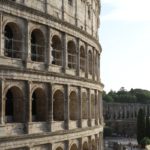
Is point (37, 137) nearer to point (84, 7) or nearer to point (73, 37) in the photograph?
point (73, 37)

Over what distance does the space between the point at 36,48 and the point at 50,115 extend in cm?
370

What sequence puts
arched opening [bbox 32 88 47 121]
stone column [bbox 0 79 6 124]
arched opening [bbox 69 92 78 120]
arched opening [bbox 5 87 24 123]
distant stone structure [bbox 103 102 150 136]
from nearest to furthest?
1. stone column [bbox 0 79 6 124]
2. arched opening [bbox 5 87 24 123]
3. arched opening [bbox 32 88 47 121]
4. arched opening [bbox 69 92 78 120]
5. distant stone structure [bbox 103 102 150 136]

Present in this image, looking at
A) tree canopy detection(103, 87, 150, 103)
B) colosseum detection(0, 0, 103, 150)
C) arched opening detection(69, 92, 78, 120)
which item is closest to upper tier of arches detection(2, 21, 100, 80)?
colosseum detection(0, 0, 103, 150)

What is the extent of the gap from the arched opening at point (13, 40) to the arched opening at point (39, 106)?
280 cm

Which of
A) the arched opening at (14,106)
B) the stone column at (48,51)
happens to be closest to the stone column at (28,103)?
the arched opening at (14,106)

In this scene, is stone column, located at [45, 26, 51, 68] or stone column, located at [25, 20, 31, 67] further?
stone column, located at [45, 26, 51, 68]

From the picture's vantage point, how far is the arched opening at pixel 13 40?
23875 mm

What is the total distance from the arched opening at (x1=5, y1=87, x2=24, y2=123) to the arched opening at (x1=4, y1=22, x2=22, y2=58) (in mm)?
1822

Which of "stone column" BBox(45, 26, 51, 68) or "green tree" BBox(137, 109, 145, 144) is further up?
"stone column" BBox(45, 26, 51, 68)

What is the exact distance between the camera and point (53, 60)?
90.8 ft

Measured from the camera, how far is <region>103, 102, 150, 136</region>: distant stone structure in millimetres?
97312

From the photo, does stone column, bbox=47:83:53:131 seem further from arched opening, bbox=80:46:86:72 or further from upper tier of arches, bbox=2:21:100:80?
arched opening, bbox=80:46:86:72

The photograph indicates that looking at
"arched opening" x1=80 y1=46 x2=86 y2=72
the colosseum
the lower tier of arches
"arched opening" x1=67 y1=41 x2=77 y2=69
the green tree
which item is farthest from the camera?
the green tree

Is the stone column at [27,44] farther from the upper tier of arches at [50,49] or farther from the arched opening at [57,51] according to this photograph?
the arched opening at [57,51]
